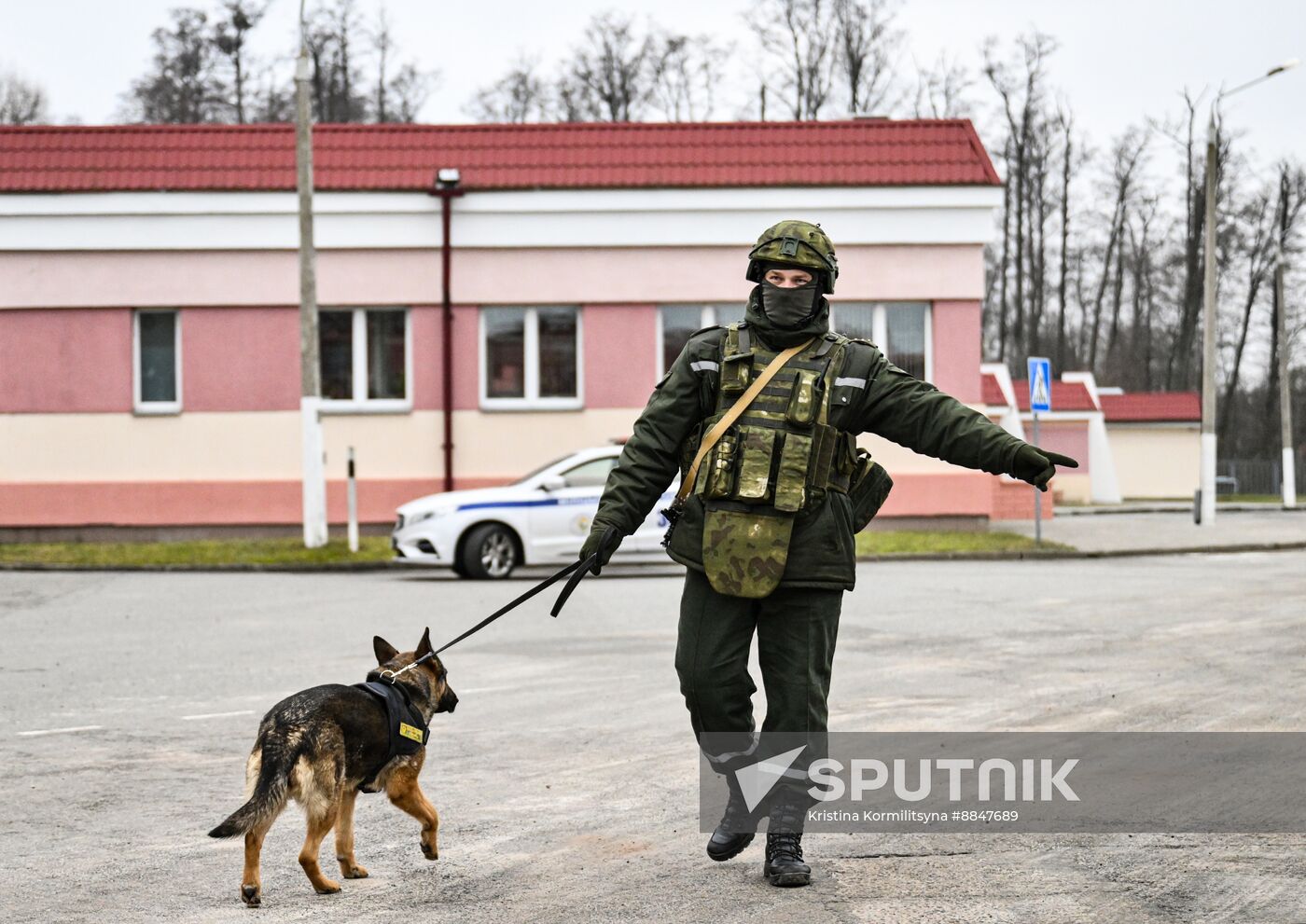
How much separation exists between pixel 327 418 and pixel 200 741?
17.4m

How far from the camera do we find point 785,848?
521 cm

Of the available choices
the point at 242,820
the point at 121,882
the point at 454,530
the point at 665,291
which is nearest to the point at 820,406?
the point at 242,820

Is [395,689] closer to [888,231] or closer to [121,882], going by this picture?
[121,882]

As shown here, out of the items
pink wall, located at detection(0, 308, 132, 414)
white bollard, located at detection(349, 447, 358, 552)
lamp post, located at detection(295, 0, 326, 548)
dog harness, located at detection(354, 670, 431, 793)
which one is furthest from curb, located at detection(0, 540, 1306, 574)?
dog harness, located at detection(354, 670, 431, 793)

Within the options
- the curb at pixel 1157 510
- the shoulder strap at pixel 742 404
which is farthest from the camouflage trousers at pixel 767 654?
the curb at pixel 1157 510

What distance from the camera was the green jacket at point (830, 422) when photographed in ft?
17.2

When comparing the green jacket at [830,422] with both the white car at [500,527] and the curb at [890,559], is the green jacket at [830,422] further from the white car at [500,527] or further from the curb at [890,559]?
the curb at [890,559]

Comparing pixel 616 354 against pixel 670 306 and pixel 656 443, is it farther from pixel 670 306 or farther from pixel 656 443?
pixel 656 443

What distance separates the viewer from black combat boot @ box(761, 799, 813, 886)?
515 centimetres

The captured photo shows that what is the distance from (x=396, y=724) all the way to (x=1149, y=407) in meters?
49.9

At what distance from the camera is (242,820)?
477 cm

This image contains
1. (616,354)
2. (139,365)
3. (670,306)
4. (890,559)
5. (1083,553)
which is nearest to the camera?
(890,559)

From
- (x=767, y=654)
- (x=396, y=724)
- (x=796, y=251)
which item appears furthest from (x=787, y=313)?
(x=396, y=724)

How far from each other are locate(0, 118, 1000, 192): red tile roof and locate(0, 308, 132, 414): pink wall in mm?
1992
